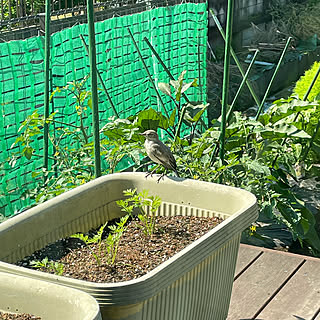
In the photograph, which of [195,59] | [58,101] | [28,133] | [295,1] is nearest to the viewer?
[28,133]

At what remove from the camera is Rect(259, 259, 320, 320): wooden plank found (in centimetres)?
272

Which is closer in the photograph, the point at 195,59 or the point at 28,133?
the point at 28,133

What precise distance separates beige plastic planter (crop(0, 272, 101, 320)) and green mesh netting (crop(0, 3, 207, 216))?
1808 millimetres

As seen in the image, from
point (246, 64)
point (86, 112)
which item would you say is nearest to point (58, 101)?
point (86, 112)

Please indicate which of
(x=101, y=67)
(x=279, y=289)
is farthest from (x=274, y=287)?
(x=101, y=67)

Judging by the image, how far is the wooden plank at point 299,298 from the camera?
2.72 metres

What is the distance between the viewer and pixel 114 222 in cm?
251

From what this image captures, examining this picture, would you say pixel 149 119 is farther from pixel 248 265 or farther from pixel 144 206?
pixel 144 206

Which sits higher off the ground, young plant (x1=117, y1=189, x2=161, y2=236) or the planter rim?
the planter rim

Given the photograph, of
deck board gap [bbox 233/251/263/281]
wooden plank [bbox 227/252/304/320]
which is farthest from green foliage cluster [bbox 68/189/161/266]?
deck board gap [bbox 233/251/263/281]

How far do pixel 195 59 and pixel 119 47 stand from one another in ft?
3.20

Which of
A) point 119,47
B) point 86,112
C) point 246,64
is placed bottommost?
point 246,64

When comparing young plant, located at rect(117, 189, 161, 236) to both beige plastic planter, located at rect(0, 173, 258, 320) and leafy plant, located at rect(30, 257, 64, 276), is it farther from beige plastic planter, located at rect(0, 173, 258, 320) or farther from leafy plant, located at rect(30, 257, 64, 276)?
leafy plant, located at rect(30, 257, 64, 276)

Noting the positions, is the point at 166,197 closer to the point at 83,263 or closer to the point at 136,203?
the point at 136,203
